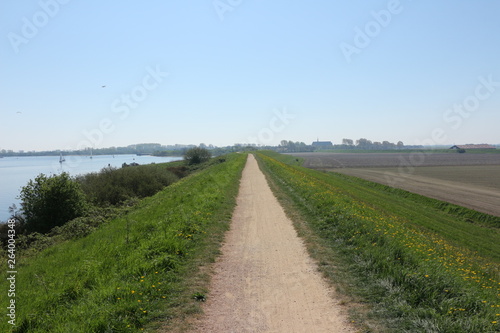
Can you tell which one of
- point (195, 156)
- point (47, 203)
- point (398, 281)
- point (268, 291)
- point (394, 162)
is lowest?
point (394, 162)

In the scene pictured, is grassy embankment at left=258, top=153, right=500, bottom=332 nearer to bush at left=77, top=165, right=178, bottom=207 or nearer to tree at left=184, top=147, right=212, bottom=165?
bush at left=77, top=165, right=178, bottom=207

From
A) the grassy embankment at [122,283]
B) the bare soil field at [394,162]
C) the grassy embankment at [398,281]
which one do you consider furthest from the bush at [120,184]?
the bare soil field at [394,162]

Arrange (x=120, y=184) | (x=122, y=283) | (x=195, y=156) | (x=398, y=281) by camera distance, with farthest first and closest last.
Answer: (x=195, y=156)
(x=120, y=184)
(x=398, y=281)
(x=122, y=283)

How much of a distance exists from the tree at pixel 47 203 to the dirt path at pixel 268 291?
13191 millimetres

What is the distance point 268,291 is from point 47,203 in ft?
57.5

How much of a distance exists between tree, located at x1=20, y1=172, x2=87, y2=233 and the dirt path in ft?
43.3

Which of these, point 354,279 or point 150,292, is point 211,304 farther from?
point 354,279

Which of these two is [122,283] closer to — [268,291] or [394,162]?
[268,291]

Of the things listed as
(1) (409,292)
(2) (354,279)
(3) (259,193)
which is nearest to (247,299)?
(2) (354,279)

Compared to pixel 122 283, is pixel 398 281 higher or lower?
lower

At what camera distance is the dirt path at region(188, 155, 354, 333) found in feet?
17.5

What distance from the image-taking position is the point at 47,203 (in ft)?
61.6

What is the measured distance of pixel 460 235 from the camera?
18391mm

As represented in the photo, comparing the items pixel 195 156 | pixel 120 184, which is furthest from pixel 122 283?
pixel 195 156
